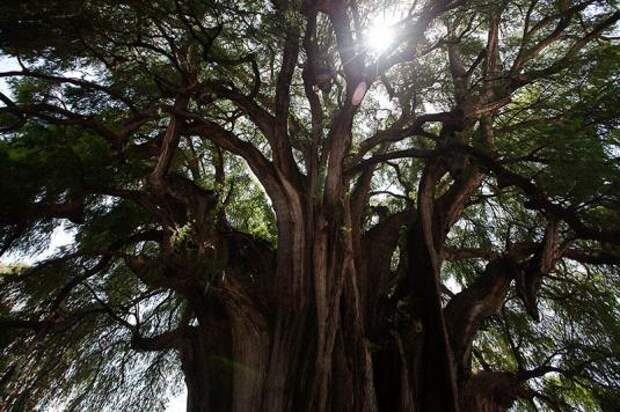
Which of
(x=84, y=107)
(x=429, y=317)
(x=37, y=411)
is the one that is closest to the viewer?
(x=429, y=317)

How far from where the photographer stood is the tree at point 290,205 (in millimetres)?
2959

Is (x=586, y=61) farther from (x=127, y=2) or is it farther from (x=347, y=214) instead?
(x=127, y=2)

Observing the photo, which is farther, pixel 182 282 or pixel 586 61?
pixel 586 61

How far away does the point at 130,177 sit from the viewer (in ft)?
11.9

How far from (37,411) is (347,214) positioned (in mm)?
3550

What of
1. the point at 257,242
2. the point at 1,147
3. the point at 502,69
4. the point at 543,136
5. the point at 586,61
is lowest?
the point at 1,147

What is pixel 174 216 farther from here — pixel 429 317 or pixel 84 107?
pixel 429 317

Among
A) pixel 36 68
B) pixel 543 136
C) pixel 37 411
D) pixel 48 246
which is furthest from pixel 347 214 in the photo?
pixel 37 411

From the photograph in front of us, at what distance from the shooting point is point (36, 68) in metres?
3.57

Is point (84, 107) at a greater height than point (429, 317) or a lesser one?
greater

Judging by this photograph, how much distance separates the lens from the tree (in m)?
2.96

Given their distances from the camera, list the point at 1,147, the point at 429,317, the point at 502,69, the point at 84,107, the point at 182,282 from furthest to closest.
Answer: the point at 502,69 < the point at 84,107 < the point at 429,317 < the point at 182,282 < the point at 1,147

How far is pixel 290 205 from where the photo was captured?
3543 mm

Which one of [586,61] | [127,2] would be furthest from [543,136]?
[127,2]
